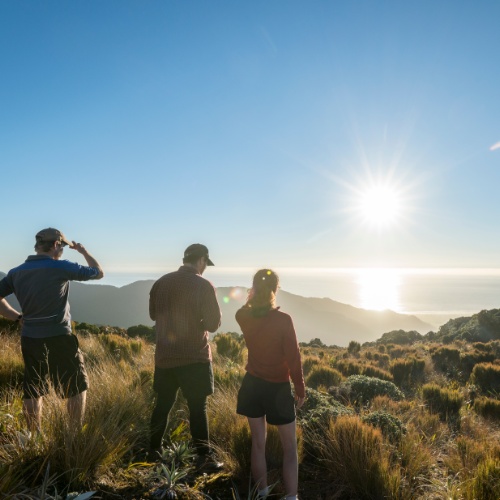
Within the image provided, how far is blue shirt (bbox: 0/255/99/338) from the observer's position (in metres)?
3.41

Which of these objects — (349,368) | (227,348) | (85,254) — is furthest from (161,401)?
(349,368)

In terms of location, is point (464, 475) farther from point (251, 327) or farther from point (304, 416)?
point (251, 327)

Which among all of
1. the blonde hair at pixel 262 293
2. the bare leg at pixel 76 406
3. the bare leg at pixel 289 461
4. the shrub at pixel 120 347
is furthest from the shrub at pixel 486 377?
the bare leg at pixel 76 406

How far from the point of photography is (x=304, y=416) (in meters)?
5.36

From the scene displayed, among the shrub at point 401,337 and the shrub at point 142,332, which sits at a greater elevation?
the shrub at point 142,332

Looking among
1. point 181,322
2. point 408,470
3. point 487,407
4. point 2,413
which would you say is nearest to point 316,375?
point 487,407

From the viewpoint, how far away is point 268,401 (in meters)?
3.05

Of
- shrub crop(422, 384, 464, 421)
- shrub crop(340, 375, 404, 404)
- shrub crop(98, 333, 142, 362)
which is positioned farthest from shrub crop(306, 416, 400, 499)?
shrub crop(98, 333, 142, 362)

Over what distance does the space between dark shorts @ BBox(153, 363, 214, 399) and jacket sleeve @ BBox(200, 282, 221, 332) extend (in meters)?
0.44

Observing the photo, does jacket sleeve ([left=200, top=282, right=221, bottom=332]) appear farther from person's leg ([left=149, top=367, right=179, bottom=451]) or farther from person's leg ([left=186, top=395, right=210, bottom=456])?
person's leg ([left=186, top=395, right=210, bottom=456])

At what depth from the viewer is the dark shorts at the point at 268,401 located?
3.00m

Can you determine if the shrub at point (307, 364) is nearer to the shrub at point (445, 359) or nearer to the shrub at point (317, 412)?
the shrub at point (317, 412)

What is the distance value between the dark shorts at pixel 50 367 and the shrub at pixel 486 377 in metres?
12.1

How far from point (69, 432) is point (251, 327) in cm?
167
